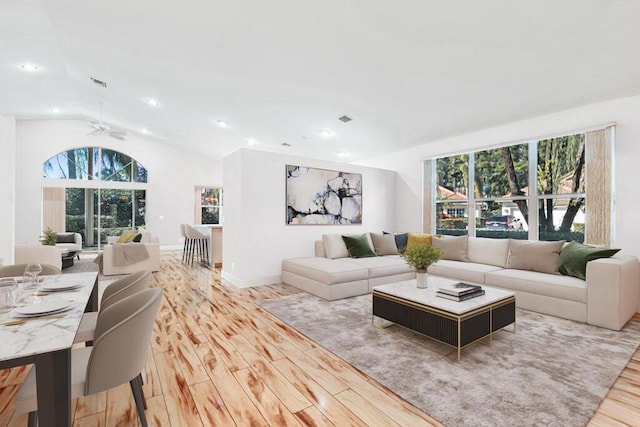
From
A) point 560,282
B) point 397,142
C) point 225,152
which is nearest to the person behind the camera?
point 560,282

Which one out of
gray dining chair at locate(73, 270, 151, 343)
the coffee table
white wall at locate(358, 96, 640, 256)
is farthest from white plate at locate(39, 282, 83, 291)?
white wall at locate(358, 96, 640, 256)

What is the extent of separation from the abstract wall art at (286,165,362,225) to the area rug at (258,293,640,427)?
7.24ft

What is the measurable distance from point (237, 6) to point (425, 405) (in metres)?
3.78

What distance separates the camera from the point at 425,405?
1848 millimetres

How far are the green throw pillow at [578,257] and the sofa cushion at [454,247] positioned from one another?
1.31 metres

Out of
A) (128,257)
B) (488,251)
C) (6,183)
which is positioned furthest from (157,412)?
(128,257)

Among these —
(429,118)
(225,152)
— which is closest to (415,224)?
(429,118)

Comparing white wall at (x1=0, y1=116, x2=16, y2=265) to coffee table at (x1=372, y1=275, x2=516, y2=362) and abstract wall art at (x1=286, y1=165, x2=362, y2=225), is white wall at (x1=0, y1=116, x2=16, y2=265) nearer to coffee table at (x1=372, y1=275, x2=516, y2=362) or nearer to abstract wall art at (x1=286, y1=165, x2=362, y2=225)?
abstract wall art at (x1=286, y1=165, x2=362, y2=225)

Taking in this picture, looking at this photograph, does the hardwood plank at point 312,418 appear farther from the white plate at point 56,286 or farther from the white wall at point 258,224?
the white wall at point 258,224

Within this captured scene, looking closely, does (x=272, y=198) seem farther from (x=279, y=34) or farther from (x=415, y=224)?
(x=415, y=224)

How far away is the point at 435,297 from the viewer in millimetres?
2779

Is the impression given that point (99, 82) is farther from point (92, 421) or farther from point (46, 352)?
point (46, 352)

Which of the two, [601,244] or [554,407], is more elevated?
[601,244]

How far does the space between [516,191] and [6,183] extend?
732 centimetres
